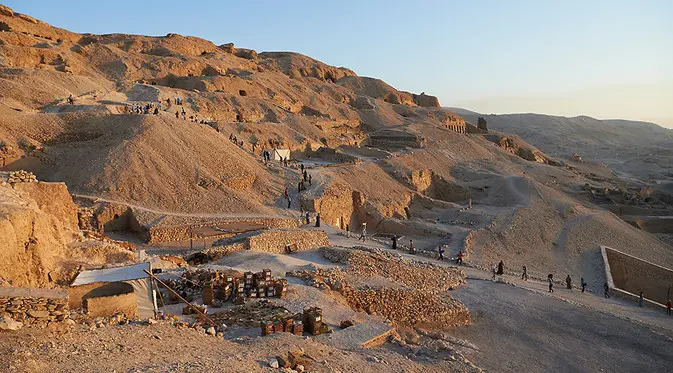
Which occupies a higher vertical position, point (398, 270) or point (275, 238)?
point (275, 238)

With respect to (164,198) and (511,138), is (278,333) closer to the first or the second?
(164,198)

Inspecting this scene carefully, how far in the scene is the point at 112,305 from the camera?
25.2ft

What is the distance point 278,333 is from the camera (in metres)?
8.45

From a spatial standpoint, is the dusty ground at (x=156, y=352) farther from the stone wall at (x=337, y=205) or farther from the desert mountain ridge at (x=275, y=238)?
the stone wall at (x=337, y=205)

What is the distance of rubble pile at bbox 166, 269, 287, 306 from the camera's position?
10.2m

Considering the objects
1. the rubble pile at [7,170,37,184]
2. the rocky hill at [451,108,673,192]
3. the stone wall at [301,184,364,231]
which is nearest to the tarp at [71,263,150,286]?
the rubble pile at [7,170,37,184]

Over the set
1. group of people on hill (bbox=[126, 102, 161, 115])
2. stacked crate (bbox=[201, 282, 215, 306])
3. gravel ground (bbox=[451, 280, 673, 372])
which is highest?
group of people on hill (bbox=[126, 102, 161, 115])

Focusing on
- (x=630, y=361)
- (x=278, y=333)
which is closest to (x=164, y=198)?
(x=278, y=333)

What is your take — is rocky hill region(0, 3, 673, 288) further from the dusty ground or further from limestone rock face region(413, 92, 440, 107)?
limestone rock face region(413, 92, 440, 107)

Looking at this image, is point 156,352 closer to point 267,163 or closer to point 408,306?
point 408,306

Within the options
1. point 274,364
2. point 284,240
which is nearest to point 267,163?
point 284,240

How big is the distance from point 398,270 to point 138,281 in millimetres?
7705

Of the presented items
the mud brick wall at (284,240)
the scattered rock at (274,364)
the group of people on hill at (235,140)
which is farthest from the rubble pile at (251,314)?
the group of people on hill at (235,140)

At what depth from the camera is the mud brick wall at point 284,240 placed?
1580 centimetres
